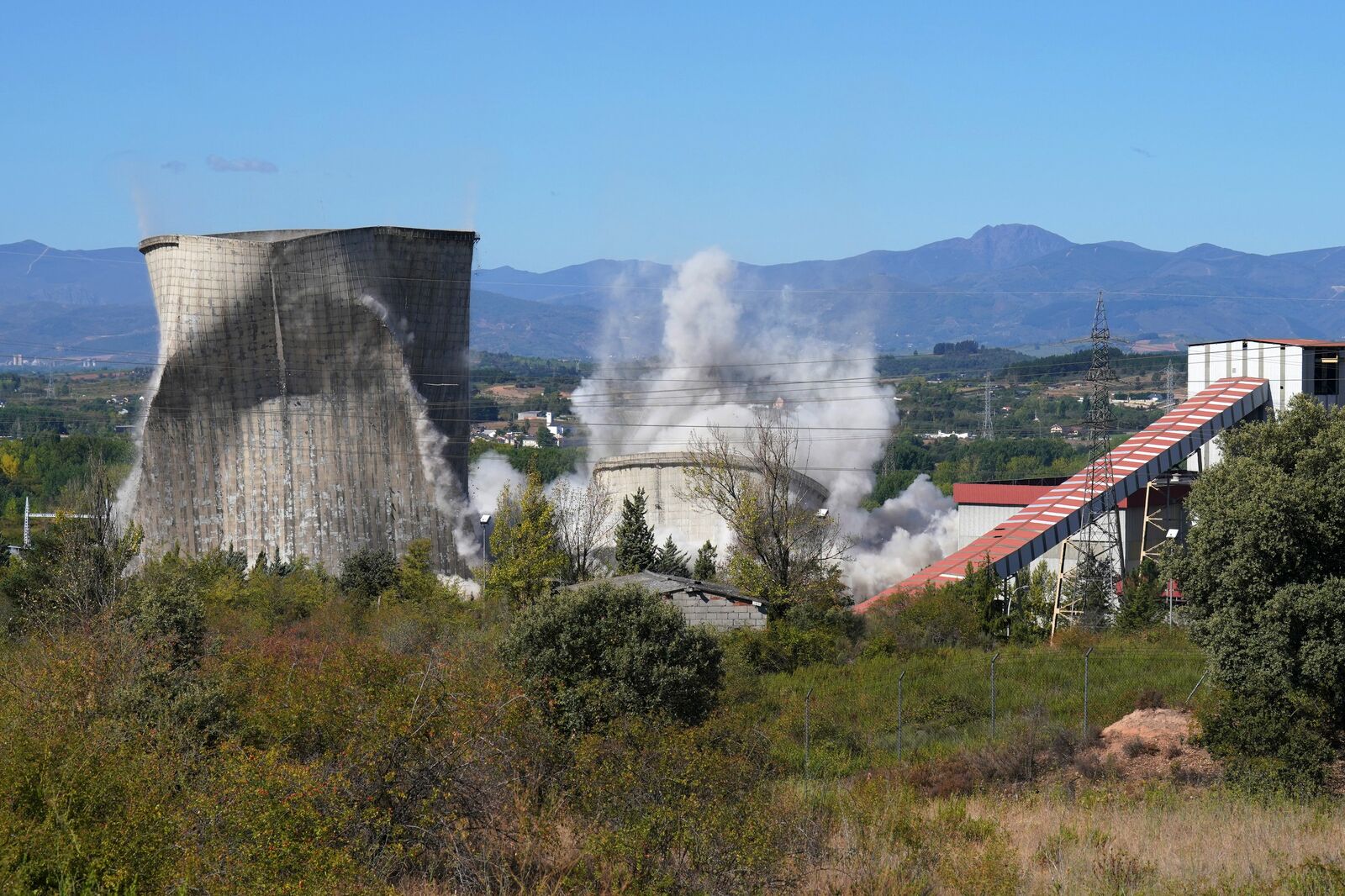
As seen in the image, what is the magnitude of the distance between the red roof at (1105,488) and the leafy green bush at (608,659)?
658 inches

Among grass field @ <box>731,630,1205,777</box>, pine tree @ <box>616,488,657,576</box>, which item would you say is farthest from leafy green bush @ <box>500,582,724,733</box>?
pine tree @ <box>616,488,657,576</box>

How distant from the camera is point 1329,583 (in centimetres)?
2100

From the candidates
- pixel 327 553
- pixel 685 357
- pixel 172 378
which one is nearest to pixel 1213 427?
pixel 327 553

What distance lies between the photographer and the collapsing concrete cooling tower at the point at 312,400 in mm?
48031

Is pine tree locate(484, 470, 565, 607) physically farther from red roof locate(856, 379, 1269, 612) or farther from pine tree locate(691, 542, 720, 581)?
red roof locate(856, 379, 1269, 612)

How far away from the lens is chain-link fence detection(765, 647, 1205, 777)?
23984 millimetres

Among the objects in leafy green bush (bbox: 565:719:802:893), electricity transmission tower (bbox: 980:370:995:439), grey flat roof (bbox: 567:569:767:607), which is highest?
electricity transmission tower (bbox: 980:370:995:439)

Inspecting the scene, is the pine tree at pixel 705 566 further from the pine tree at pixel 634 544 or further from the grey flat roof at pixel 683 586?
the grey flat roof at pixel 683 586

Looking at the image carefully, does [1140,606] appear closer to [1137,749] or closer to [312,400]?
[1137,749]

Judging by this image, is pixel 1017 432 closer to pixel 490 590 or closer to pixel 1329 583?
pixel 490 590

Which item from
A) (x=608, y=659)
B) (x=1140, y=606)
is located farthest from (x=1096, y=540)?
(x=608, y=659)

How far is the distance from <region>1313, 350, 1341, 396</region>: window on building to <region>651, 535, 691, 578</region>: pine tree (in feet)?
Result: 61.4

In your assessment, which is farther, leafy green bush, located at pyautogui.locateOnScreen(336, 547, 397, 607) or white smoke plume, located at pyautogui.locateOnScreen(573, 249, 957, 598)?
white smoke plume, located at pyautogui.locateOnScreen(573, 249, 957, 598)

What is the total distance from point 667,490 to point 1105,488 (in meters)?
20.1
